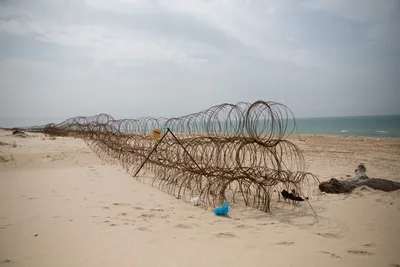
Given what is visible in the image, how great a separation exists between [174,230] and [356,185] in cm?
430

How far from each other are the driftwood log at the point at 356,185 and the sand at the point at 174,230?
172 millimetres

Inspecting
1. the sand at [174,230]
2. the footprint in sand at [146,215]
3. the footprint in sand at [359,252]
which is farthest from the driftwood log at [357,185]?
the footprint in sand at [146,215]

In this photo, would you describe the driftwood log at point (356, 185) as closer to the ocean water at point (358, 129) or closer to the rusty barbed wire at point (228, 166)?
the rusty barbed wire at point (228, 166)

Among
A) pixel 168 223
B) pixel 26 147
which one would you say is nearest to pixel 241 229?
pixel 168 223

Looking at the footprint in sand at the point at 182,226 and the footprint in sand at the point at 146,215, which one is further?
the footprint in sand at the point at 146,215

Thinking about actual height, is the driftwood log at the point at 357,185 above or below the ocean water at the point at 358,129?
below

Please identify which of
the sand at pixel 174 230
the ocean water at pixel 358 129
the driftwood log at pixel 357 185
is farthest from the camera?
the ocean water at pixel 358 129

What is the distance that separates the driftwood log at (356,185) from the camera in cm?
527

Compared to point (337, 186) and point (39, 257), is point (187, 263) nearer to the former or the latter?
point (39, 257)

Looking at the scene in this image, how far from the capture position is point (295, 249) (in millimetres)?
2926

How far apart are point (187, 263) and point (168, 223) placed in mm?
1073

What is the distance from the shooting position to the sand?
2.66m

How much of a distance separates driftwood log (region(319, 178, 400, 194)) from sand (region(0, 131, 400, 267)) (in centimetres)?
17

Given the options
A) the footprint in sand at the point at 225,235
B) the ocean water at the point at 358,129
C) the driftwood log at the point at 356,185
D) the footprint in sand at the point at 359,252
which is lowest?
the footprint in sand at the point at 359,252
